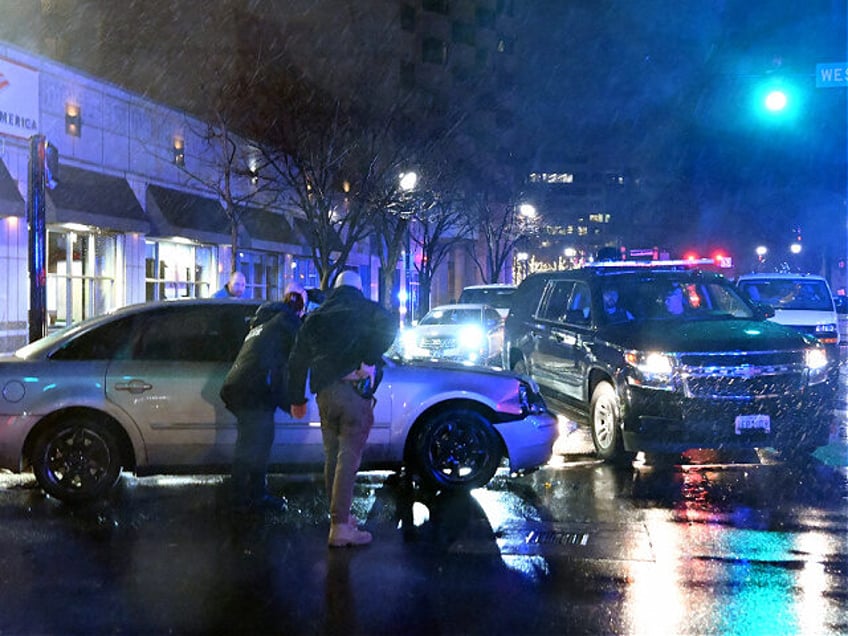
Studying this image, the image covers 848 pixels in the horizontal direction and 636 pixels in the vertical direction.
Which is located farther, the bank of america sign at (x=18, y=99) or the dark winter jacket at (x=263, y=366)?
the bank of america sign at (x=18, y=99)

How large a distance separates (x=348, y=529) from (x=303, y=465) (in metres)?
1.58

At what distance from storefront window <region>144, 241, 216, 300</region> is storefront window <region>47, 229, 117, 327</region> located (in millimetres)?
1356

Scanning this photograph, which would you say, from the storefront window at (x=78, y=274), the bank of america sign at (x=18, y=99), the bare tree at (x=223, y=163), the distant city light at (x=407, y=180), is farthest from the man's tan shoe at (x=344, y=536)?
the distant city light at (x=407, y=180)

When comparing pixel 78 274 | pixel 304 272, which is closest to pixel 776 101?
pixel 78 274

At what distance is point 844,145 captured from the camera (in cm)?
4022

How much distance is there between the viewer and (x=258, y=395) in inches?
269

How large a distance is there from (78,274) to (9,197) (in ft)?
12.2


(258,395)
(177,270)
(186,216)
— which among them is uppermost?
(186,216)

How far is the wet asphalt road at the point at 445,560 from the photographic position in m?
4.67

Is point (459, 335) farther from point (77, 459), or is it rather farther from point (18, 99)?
point (77, 459)

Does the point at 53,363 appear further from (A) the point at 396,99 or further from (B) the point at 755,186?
(B) the point at 755,186

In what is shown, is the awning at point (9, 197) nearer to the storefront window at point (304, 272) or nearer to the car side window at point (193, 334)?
the car side window at point (193, 334)

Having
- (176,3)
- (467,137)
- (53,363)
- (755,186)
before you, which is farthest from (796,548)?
(755,186)

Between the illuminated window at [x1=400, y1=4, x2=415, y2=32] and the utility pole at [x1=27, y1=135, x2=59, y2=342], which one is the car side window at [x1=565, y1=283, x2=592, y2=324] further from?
the illuminated window at [x1=400, y1=4, x2=415, y2=32]
